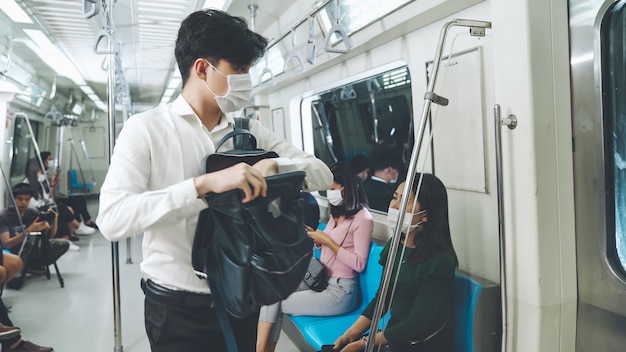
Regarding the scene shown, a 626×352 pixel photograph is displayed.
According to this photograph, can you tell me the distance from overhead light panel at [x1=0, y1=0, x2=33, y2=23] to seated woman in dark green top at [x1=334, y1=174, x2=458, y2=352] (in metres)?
3.49

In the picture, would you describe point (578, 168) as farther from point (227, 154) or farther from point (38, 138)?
point (38, 138)

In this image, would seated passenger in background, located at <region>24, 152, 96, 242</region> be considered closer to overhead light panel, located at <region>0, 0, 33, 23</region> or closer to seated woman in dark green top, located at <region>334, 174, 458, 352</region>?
overhead light panel, located at <region>0, 0, 33, 23</region>

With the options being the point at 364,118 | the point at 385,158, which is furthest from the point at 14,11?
the point at 385,158

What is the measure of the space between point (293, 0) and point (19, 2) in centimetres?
213

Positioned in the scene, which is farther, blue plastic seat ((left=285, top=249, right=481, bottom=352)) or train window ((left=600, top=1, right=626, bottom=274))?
blue plastic seat ((left=285, top=249, right=481, bottom=352))

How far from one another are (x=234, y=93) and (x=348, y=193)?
1.49 m

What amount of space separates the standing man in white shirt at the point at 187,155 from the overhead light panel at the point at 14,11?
3.15 metres

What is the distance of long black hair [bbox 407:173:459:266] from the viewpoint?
173cm

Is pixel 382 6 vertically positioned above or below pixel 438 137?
above

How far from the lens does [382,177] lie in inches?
118

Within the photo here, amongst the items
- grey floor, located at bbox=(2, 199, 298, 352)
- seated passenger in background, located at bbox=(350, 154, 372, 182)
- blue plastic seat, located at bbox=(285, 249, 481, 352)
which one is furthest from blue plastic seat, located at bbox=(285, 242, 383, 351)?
seated passenger in background, located at bbox=(350, 154, 372, 182)

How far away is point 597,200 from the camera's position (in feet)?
5.10

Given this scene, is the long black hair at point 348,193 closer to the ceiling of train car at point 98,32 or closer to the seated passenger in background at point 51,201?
the ceiling of train car at point 98,32

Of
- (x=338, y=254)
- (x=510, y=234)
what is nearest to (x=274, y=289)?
(x=510, y=234)
